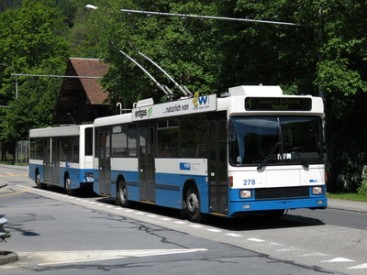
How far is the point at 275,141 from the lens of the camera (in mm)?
12852

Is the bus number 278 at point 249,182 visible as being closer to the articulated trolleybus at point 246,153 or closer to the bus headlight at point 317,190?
the articulated trolleybus at point 246,153

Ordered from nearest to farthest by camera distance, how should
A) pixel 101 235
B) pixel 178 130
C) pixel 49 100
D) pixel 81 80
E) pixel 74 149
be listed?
1. pixel 101 235
2. pixel 178 130
3. pixel 74 149
4. pixel 81 80
5. pixel 49 100

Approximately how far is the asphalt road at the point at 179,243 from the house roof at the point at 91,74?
112ft

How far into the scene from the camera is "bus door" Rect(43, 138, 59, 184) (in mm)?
26516

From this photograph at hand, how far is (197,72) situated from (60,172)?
33.2ft

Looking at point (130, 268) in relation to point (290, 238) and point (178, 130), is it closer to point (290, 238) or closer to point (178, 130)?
point (290, 238)

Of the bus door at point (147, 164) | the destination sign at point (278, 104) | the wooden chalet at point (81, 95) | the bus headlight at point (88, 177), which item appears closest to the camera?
the destination sign at point (278, 104)

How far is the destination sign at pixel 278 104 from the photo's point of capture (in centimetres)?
1275

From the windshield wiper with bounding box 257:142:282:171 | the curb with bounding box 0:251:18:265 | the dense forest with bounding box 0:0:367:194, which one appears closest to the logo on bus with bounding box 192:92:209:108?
the windshield wiper with bounding box 257:142:282:171

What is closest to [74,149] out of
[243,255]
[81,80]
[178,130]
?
A: [178,130]

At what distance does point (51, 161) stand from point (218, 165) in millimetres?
15585

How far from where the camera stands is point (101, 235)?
41.8 feet

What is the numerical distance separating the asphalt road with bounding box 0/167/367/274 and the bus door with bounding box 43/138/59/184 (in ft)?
28.3

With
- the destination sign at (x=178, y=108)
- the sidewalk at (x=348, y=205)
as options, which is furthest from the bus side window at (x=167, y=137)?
the sidewalk at (x=348, y=205)
